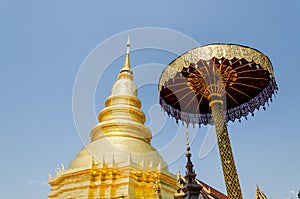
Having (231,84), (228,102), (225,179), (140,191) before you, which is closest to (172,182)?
(140,191)

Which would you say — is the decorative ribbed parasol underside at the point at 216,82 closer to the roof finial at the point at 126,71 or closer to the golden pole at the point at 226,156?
the golden pole at the point at 226,156

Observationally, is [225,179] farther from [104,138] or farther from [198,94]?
[104,138]

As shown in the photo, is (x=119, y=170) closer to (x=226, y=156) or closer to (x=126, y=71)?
(x=226, y=156)

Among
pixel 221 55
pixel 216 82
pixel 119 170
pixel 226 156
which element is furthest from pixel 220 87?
pixel 119 170

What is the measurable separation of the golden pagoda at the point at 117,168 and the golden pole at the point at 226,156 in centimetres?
549

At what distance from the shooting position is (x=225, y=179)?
23.0 ft

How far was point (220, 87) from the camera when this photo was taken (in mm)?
8680

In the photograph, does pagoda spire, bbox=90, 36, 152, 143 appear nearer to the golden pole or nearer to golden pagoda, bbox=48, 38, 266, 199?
golden pagoda, bbox=48, 38, 266, 199

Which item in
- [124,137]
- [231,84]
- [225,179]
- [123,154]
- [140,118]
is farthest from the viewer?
[140,118]

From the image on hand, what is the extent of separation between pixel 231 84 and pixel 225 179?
128 inches

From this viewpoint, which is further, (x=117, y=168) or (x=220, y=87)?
(x=117, y=168)

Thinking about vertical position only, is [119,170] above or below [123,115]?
below

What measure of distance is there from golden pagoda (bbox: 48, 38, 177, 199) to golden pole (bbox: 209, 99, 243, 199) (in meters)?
5.49

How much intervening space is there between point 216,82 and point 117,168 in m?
6.81
